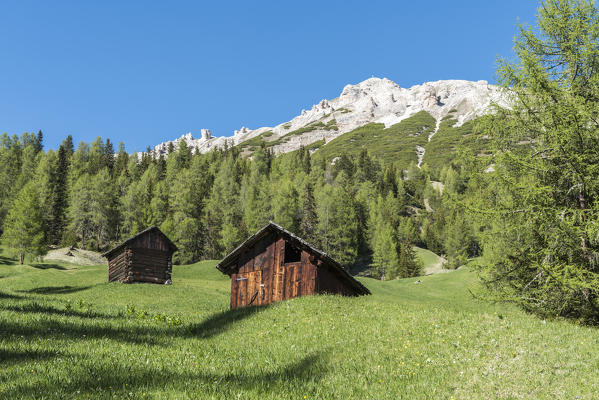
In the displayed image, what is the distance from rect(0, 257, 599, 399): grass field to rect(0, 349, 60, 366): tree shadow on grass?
2 cm

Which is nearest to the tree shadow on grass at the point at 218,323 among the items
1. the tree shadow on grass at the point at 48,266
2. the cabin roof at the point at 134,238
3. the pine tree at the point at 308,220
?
the cabin roof at the point at 134,238

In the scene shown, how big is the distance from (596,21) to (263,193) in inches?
3307

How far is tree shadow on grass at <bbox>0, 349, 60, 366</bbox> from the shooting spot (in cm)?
799

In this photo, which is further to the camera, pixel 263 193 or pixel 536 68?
pixel 263 193

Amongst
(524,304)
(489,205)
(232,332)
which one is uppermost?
(489,205)

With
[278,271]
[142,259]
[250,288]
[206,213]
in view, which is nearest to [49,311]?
[250,288]

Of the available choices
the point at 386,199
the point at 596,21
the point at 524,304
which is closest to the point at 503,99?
the point at 596,21

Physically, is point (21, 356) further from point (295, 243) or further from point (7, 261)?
point (7, 261)

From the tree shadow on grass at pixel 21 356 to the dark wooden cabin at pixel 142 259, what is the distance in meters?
36.5

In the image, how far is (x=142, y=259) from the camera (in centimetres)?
4462

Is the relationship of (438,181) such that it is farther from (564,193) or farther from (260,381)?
(260,381)

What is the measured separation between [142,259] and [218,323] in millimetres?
31205

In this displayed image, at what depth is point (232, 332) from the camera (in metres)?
14.8

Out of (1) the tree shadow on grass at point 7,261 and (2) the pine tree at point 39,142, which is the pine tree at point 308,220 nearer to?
(1) the tree shadow on grass at point 7,261
